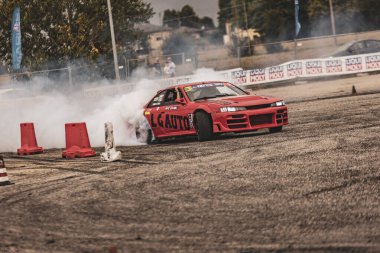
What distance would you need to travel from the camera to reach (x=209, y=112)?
13867 millimetres

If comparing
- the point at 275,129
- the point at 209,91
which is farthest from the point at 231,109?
the point at 209,91

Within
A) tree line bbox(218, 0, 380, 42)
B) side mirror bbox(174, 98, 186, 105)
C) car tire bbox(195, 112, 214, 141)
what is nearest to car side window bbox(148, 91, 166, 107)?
side mirror bbox(174, 98, 186, 105)

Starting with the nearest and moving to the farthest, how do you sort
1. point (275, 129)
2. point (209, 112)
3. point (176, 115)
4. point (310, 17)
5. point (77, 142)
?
point (77, 142) → point (209, 112) → point (275, 129) → point (176, 115) → point (310, 17)

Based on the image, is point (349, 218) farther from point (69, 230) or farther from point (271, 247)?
point (69, 230)

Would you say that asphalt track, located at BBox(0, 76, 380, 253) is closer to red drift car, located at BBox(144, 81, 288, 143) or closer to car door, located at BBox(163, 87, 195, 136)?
red drift car, located at BBox(144, 81, 288, 143)

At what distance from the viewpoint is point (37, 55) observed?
42938 mm

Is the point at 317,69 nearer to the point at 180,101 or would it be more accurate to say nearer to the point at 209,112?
→ the point at 180,101

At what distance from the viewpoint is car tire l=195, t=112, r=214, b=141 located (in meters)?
13.9

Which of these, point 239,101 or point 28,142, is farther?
point 28,142

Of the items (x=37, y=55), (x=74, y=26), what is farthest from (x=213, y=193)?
(x=74, y=26)

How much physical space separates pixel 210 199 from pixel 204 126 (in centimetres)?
633

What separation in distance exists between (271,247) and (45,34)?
135 ft

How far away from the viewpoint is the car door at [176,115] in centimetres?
1440

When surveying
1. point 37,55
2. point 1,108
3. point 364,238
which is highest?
point 37,55
